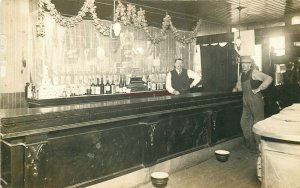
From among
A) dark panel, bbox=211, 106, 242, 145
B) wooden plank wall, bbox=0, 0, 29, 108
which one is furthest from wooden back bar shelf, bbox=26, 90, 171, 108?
dark panel, bbox=211, 106, 242, 145

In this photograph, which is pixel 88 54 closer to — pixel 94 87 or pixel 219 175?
pixel 94 87

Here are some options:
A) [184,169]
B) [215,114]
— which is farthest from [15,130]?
[215,114]

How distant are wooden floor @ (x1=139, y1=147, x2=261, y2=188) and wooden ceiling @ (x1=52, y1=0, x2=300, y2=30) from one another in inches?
161

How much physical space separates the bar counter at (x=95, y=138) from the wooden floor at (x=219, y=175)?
36 centimetres

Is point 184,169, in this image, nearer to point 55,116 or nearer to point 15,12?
point 55,116

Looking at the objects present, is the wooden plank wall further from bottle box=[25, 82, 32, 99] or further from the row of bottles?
the row of bottles

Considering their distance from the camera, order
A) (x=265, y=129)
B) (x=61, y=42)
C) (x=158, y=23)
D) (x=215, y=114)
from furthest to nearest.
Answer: (x=158, y=23) → (x=61, y=42) → (x=215, y=114) → (x=265, y=129)

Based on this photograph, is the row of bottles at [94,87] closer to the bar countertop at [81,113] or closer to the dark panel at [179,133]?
the bar countertop at [81,113]

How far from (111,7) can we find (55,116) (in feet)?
13.6

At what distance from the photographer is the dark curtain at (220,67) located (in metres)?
9.34

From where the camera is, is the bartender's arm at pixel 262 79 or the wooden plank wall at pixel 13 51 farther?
the bartender's arm at pixel 262 79

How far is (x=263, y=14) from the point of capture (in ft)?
31.1

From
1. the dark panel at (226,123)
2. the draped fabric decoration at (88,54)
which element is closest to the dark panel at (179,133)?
the dark panel at (226,123)

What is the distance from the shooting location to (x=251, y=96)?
626 centimetres
